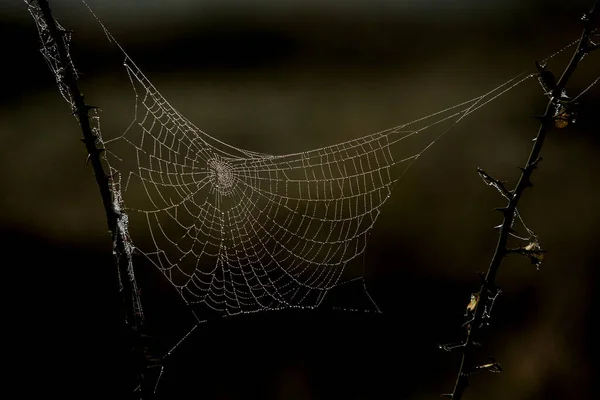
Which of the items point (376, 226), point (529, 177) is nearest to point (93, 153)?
point (529, 177)

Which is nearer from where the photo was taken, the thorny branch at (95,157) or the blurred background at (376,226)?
the thorny branch at (95,157)

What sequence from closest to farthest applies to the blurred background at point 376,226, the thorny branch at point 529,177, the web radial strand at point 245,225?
the thorny branch at point 529,177 < the web radial strand at point 245,225 < the blurred background at point 376,226

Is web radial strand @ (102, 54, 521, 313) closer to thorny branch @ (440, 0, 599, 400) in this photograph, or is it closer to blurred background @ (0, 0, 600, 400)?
blurred background @ (0, 0, 600, 400)

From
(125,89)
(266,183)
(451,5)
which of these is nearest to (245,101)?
(125,89)

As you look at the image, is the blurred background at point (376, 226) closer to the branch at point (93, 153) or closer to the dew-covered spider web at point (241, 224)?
the dew-covered spider web at point (241, 224)

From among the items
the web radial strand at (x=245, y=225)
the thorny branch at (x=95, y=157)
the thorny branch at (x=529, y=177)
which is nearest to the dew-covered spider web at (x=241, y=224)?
the web radial strand at (x=245, y=225)

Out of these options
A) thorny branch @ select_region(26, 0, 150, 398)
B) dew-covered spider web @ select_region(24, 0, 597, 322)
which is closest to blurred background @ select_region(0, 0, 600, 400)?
dew-covered spider web @ select_region(24, 0, 597, 322)

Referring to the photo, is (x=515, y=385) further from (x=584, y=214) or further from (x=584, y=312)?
(x=584, y=214)

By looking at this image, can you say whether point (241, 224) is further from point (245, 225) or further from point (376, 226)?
point (376, 226)
